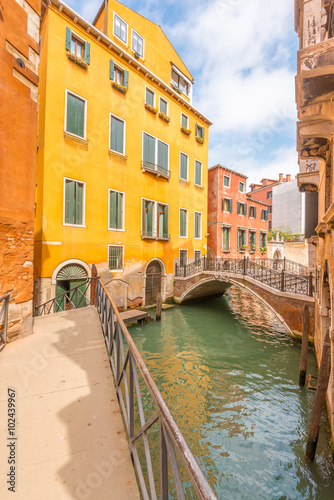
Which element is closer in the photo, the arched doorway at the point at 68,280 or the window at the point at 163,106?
the arched doorway at the point at 68,280

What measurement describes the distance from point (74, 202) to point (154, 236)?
204 inches

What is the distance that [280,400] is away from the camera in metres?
6.19

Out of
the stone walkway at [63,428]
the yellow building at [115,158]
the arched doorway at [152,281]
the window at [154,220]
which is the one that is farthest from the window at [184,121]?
the stone walkway at [63,428]

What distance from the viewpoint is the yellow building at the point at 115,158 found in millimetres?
9867

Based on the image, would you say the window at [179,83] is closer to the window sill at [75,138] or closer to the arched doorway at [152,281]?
the window sill at [75,138]

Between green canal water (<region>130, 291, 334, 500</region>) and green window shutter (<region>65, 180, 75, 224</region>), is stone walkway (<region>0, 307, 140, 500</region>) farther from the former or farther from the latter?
green window shutter (<region>65, 180, 75, 224</region>)

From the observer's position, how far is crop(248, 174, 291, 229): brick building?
36875 millimetres

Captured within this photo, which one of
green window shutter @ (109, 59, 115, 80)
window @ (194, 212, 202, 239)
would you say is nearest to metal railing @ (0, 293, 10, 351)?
green window shutter @ (109, 59, 115, 80)

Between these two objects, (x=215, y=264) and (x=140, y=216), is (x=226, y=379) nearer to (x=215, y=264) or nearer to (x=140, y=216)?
(x=215, y=264)

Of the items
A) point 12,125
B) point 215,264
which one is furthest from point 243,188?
point 12,125

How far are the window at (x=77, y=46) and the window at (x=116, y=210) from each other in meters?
6.20

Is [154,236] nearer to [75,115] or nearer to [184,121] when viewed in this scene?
[75,115]

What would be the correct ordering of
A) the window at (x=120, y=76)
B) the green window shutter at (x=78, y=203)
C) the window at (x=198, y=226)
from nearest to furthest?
1. the green window shutter at (x=78, y=203)
2. the window at (x=120, y=76)
3. the window at (x=198, y=226)

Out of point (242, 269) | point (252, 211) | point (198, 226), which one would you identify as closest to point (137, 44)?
point (198, 226)
